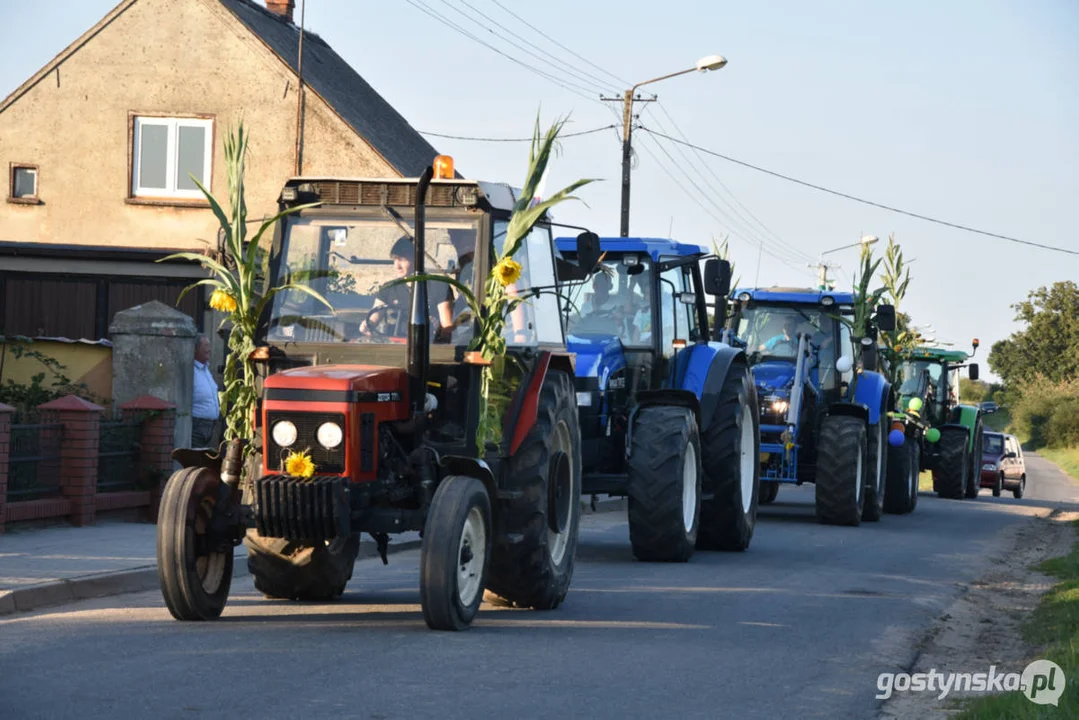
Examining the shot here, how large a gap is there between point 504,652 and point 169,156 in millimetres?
24496

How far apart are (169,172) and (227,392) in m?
22.7

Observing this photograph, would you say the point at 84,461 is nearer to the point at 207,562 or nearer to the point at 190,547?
the point at 207,562

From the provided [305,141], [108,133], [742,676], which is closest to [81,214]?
[108,133]

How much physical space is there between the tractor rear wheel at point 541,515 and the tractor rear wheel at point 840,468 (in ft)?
25.9

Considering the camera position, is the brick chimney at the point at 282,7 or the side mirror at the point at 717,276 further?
the brick chimney at the point at 282,7

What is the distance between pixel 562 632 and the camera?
30.0 feet

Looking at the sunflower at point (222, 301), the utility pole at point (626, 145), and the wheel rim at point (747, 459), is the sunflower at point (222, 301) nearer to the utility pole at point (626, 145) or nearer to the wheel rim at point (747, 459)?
the wheel rim at point (747, 459)

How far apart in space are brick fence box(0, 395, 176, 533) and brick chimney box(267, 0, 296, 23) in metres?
23.1

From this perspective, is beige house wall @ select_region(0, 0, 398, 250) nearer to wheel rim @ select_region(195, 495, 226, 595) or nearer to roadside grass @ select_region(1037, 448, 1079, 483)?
wheel rim @ select_region(195, 495, 226, 595)

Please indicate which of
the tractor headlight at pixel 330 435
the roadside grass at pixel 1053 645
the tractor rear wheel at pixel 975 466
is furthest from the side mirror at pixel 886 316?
the tractor headlight at pixel 330 435

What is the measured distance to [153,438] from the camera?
595 inches

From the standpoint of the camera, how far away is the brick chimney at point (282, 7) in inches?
1442

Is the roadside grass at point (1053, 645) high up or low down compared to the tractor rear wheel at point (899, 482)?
down
